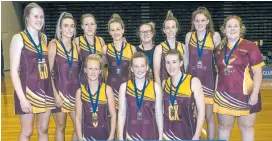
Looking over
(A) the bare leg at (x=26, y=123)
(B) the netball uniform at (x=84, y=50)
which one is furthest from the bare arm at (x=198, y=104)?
(A) the bare leg at (x=26, y=123)

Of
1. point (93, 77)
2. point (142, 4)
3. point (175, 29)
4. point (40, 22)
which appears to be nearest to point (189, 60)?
point (175, 29)

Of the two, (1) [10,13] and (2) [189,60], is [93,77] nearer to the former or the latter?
(2) [189,60]

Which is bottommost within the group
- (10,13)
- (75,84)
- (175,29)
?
(75,84)

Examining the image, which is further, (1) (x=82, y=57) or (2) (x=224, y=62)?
(1) (x=82, y=57)

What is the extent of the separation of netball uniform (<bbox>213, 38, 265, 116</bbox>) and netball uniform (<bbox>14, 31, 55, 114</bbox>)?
1454 mm

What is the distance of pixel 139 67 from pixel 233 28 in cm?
85

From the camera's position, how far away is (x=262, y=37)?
1408 cm

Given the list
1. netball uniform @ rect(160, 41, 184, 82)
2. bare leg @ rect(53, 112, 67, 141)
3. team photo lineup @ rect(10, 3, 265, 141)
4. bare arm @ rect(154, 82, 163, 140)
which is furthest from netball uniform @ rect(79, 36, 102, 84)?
bare arm @ rect(154, 82, 163, 140)

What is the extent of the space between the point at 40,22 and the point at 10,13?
1091 cm

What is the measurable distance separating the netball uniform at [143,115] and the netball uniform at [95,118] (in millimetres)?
241

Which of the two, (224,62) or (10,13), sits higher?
(10,13)

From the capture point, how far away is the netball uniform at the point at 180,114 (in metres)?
3.26

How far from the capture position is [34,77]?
Result: 3.29 metres

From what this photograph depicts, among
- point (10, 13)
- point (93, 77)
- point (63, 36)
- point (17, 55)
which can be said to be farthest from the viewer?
point (10, 13)
